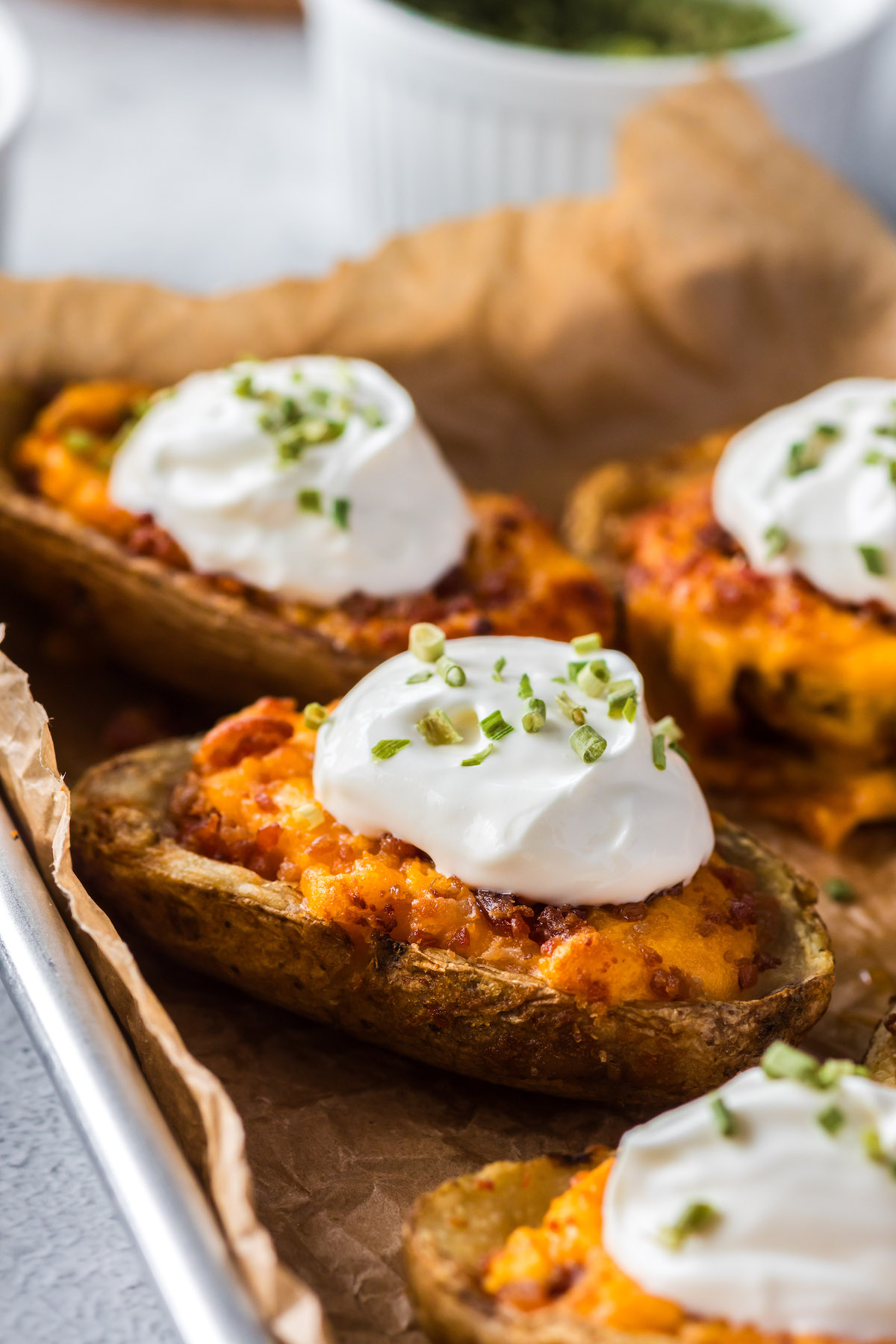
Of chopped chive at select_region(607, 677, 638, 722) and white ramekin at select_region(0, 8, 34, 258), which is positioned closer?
chopped chive at select_region(607, 677, 638, 722)

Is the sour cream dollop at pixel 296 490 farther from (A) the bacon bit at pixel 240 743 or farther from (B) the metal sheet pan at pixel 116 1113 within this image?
(B) the metal sheet pan at pixel 116 1113

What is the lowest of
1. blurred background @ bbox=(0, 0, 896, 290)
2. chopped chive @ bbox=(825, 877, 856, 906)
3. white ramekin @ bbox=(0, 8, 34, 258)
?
chopped chive @ bbox=(825, 877, 856, 906)

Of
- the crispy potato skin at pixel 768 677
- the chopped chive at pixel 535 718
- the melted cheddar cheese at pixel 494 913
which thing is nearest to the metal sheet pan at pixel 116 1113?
the melted cheddar cheese at pixel 494 913

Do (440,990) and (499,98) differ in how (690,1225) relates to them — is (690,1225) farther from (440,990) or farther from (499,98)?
(499,98)

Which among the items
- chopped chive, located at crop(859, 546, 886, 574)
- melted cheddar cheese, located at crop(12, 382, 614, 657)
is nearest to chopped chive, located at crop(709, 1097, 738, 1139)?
melted cheddar cheese, located at crop(12, 382, 614, 657)

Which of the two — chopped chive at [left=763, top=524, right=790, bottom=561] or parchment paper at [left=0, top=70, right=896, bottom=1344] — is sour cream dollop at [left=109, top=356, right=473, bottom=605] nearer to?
parchment paper at [left=0, top=70, right=896, bottom=1344]

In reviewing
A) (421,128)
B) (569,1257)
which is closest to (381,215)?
(421,128)
